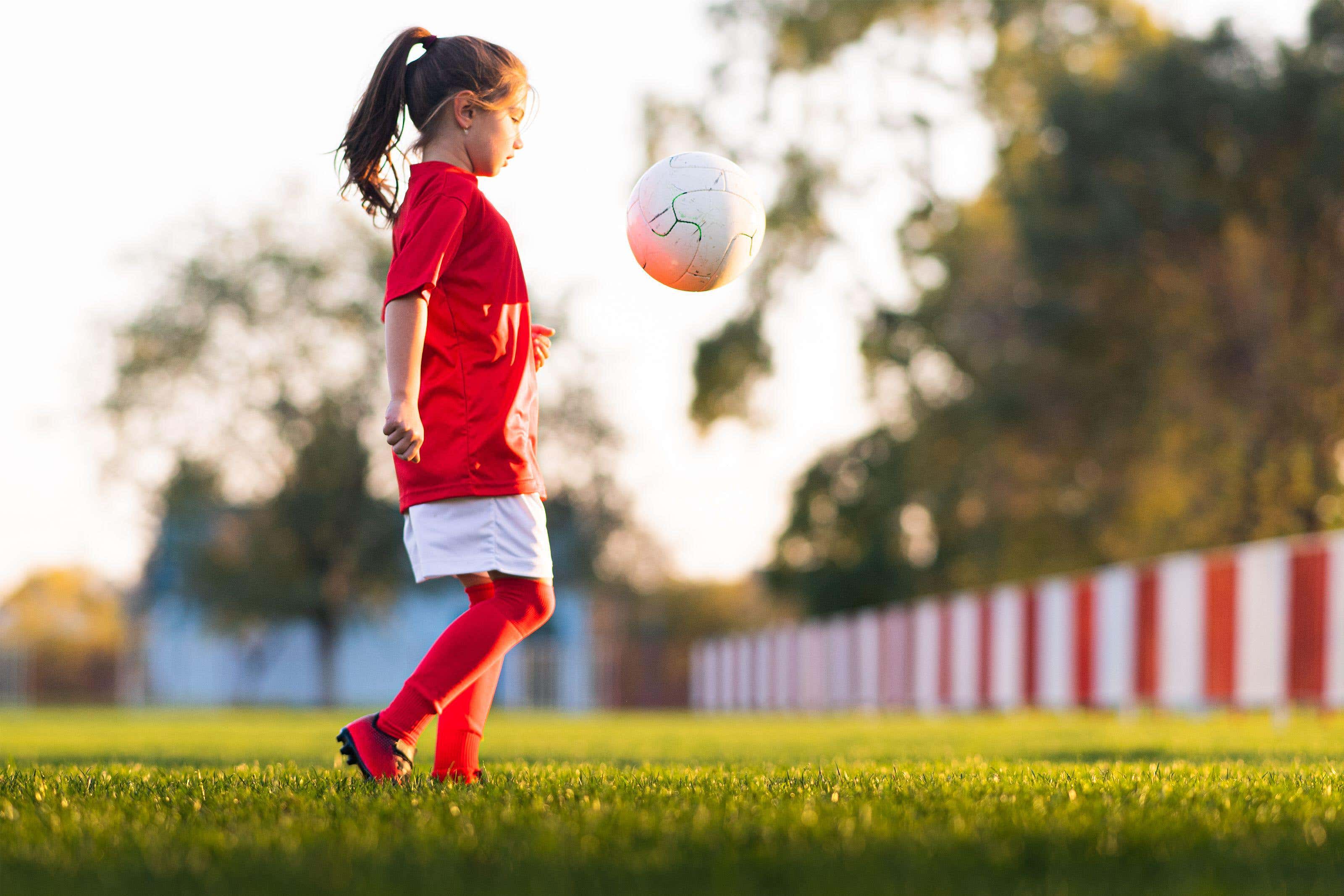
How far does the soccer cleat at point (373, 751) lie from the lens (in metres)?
3.65

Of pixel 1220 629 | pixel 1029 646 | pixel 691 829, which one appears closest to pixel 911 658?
pixel 1029 646

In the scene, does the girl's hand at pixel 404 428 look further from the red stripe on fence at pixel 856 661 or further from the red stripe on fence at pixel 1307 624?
the red stripe on fence at pixel 856 661

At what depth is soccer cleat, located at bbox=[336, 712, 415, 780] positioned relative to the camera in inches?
144

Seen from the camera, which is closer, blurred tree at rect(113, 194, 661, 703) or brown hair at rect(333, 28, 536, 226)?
brown hair at rect(333, 28, 536, 226)

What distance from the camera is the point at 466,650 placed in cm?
373

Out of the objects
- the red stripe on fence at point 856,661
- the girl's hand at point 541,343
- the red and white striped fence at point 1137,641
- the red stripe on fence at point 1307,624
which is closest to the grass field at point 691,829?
the girl's hand at point 541,343

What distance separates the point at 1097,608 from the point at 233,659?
34.9 meters

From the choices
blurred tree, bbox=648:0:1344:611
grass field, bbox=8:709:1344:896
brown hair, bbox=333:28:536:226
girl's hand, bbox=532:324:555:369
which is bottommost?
grass field, bbox=8:709:1344:896

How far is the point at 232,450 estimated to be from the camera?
108 ft

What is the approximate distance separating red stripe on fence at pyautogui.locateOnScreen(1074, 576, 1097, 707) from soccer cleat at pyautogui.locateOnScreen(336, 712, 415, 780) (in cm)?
1296

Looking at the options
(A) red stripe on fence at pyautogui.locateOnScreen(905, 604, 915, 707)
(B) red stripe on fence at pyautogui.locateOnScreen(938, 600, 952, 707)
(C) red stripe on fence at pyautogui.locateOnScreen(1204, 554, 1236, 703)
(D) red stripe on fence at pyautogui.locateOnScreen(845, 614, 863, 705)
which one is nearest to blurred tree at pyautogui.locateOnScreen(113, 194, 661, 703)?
(D) red stripe on fence at pyautogui.locateOnScreen(845, 614, 863, 705)

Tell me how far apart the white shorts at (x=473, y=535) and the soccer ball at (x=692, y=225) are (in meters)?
1.15

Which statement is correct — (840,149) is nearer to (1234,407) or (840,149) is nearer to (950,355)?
(950,355)

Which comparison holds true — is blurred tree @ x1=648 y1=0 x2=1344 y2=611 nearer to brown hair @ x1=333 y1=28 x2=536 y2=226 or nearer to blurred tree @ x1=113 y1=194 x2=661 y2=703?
blurred tree @ x1=113 y1=194 x2=661 y2=703
